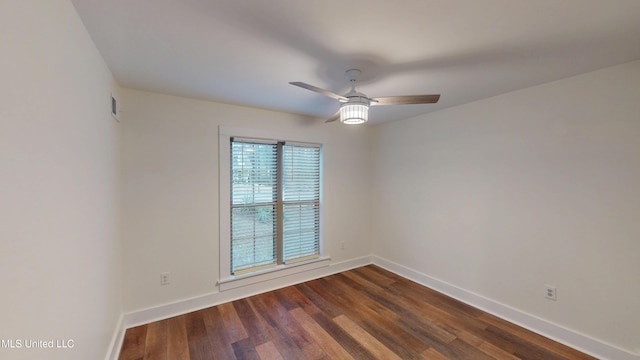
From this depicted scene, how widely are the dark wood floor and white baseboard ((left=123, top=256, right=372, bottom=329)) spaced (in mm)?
85

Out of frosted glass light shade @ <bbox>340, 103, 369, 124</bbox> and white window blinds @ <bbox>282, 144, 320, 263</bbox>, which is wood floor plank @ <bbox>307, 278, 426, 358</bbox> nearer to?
white window blinds @ <bbox>282, 144, 320, 263</bbox>

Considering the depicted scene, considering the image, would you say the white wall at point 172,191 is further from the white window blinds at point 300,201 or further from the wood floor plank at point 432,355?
the wood floor plank at point 432,355

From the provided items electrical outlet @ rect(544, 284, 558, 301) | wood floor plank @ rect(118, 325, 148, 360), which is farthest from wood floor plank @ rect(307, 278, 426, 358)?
wood floor plank @ rect(118, 325, 148, 360)

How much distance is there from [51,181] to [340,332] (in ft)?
7.92

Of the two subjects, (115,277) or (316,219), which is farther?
(316,219)

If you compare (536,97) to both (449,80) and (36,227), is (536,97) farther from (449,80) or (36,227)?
(36,227)

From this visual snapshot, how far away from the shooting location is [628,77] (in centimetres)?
196

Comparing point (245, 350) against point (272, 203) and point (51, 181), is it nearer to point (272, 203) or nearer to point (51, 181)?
point (272, 203)

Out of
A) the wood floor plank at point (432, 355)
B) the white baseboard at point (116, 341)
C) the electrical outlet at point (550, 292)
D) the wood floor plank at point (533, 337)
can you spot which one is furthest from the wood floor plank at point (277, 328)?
the electrical outlet at point (550, 292)

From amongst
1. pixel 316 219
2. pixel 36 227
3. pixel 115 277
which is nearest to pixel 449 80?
pixel 316 219

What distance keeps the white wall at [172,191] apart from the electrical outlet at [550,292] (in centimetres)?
326

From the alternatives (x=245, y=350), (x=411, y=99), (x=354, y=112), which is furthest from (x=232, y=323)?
(x=411, y=99)

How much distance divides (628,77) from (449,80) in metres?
1.27

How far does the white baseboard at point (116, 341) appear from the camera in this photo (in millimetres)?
1957
